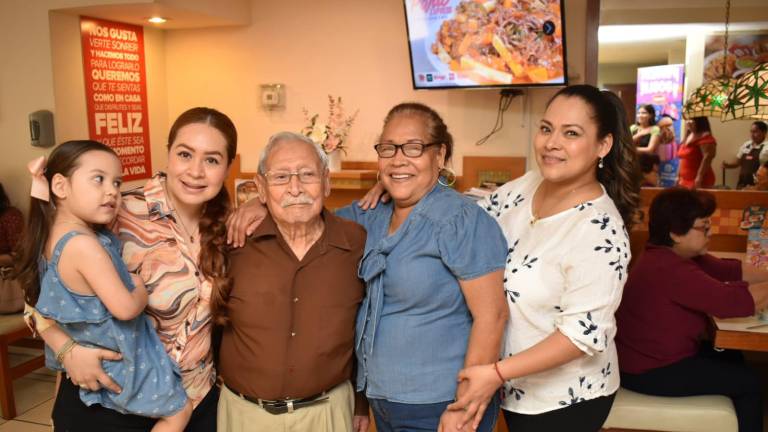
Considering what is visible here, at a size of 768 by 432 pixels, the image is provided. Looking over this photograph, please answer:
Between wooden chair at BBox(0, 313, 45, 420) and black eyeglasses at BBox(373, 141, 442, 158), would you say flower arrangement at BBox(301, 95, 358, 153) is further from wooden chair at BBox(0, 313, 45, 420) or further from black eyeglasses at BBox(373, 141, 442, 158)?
black eyeglasses at BBox(373, 141, 442, 158)

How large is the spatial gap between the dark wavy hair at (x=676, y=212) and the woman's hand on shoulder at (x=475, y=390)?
1.55 meters

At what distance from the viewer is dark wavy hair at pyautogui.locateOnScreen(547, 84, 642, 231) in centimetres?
171

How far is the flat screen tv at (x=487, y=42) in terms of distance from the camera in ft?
11.8

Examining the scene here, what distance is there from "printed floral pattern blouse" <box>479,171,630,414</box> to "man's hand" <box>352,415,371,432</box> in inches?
17.6

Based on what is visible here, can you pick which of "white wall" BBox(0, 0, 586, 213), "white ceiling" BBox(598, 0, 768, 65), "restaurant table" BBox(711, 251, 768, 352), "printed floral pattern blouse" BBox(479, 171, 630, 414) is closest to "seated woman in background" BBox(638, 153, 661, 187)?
"white ceiling" BBox(598, 0, 768, 65)

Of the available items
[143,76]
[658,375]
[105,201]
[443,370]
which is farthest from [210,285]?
[143,76]

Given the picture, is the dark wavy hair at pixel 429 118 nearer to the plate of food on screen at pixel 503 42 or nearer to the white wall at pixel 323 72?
the plate of food on screen at pixel 503 42

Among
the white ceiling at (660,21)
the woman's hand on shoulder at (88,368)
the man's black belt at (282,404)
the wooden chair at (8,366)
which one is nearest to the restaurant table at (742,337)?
the man's black belt at (282,404)

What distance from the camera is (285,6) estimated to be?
181 inches

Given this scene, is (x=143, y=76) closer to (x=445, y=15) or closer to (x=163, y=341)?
(x=445, y=15)

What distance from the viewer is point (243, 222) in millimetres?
1764

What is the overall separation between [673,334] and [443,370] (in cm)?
144

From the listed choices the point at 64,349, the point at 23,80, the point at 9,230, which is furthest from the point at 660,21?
the point at 9,230

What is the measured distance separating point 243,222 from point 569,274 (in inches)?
35.2
